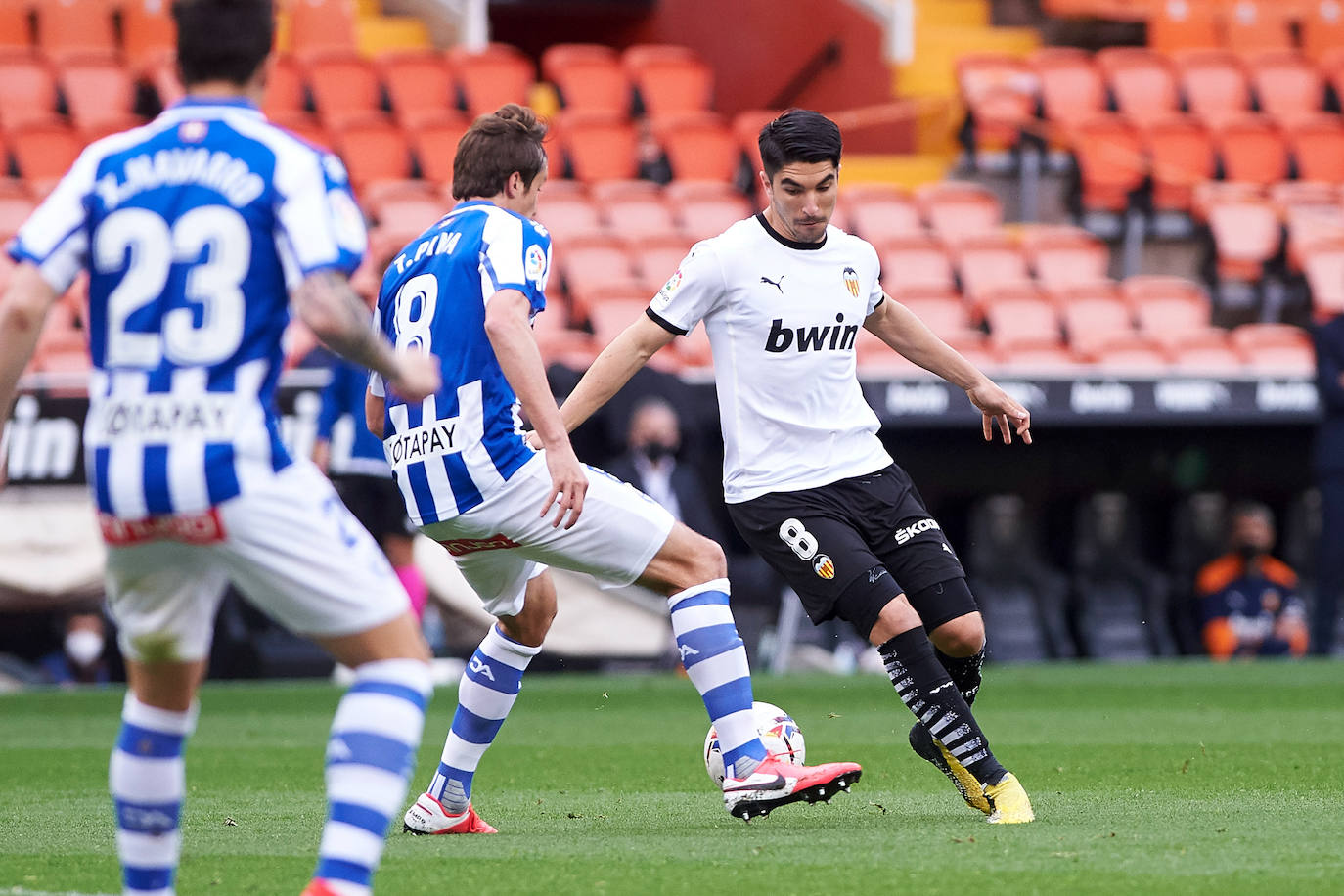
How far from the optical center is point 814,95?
62.5 feet

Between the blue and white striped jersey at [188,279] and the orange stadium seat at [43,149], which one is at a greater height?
the blue and white striped jersey at [188,279]

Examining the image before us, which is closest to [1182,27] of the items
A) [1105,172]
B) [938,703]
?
[1105,172]

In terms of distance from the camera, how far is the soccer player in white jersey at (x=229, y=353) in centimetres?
364

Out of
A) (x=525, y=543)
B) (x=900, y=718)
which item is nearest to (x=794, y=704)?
(x=900, y=718)

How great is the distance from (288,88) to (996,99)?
596cm

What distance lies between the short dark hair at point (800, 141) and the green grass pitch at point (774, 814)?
1936 millimetres

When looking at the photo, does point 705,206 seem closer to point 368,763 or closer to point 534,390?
point 534,390

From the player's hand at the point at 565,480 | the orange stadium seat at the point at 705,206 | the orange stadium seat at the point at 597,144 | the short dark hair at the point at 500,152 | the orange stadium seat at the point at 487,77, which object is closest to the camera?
the player's hand at the point at 565,480

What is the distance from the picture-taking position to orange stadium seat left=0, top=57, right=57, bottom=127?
15.3m

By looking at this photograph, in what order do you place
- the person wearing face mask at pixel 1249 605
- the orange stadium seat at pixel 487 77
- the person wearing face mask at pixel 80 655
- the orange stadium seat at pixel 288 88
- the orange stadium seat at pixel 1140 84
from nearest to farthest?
the person wearing face mask at pixel 80 655
the person wearing face mask at pixel 1249 605
the orange stadium seat at pixel 288 88
the orange stadium seat at pixel 487 77
the orange stadium seat at pixel 1140 84

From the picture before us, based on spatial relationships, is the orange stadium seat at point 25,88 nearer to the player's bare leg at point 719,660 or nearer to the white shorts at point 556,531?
the white shorts at point 556,531

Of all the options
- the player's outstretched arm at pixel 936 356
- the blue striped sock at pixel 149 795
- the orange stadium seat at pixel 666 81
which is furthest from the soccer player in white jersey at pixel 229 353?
the orange stadium seat at pixel 666 81

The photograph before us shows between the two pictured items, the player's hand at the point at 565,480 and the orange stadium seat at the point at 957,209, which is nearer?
the player's hand at the point at 565,480

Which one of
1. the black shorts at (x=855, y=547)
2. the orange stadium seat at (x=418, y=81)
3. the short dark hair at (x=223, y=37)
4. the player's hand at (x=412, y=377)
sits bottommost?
the orange stadium seat at (x=418, y=81)
